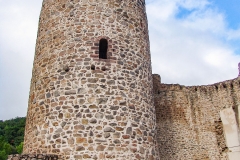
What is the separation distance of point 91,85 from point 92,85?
0.08 ft

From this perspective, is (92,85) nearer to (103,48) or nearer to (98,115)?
(98,115)

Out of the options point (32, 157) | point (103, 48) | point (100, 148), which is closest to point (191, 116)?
point (103, 48)

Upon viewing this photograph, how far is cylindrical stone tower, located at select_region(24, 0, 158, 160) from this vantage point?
7.23m

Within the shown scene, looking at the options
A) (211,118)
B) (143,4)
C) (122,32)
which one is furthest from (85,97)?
(211,118)

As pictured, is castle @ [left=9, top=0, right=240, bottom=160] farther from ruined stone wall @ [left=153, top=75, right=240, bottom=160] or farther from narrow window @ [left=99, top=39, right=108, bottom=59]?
ruined stone wall @ [left=153, top=75, right=240, bottom=160]

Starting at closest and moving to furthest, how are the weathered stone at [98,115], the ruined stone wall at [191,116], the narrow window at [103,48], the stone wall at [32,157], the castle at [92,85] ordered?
the stone wall at [32,157] → the castle at [92,85] → the weathered stone at [98,115] → the narrow window at [103,48] → the ruined stone wall at [191,116]

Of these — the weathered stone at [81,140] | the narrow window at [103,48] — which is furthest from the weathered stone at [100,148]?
the narrow window at [103,48]

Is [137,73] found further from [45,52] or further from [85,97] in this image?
[45,52]

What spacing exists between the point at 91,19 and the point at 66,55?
126 centimetres

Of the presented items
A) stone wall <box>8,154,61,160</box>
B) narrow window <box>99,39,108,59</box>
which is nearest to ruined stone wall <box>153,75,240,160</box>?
narrow window <box>99,39,108,59</box>

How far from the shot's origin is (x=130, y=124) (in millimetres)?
7664

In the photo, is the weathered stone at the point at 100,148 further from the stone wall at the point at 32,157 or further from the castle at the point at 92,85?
the stone wall at the point at 32,157

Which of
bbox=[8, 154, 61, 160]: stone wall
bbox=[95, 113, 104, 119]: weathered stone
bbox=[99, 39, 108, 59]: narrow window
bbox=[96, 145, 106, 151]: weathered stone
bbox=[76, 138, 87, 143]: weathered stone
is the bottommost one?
bbox=[8, 154, 61, 160]: stone wall

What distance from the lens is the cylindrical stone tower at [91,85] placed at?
723 cm
